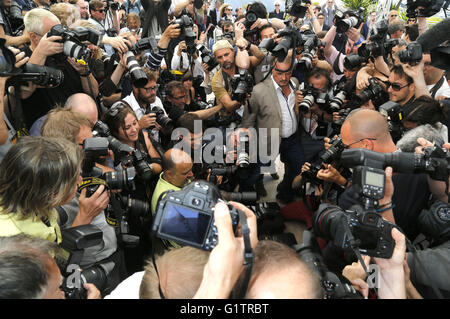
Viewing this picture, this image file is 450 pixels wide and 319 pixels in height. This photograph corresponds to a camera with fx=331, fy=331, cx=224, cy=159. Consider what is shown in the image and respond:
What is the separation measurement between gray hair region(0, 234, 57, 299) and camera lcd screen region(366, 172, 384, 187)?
1.21 meters

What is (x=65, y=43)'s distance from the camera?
225 centimetres

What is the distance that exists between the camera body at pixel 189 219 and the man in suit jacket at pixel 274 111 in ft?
6.93

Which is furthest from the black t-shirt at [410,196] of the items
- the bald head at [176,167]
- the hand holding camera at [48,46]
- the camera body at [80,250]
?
the hand holding camera at [48,46]

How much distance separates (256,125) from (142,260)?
1.72 m

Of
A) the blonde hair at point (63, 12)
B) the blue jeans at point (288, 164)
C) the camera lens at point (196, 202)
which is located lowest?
the blue jeans at point (288, 164)

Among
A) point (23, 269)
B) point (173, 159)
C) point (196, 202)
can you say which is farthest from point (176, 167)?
point (23, 269)

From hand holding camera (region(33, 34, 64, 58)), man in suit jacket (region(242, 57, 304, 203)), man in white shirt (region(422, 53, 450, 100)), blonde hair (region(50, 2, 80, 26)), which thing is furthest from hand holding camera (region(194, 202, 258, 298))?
blonde hair (region(50, 2, 80, 26))

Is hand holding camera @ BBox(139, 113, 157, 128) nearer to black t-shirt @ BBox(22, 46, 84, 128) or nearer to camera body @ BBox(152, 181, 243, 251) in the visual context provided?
black t-shirt @ BBox(22, 46, 84, 128)

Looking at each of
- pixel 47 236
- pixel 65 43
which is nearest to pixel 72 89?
pixel 65 43

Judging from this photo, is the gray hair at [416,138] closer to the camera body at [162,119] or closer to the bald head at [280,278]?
the bald head at [280,278]

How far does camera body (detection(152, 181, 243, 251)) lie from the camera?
0.98 metres

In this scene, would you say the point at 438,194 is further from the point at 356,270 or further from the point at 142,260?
the point at 142,260

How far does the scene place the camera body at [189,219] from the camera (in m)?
0.98

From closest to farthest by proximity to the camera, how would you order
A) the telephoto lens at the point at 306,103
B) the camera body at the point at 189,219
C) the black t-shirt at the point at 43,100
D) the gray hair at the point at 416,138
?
the camera body at the point at 189,219
the gray hair at the point at 416,138
the black t-shirt at the point at 43,100
the telephoto lens at the point at 306,103
